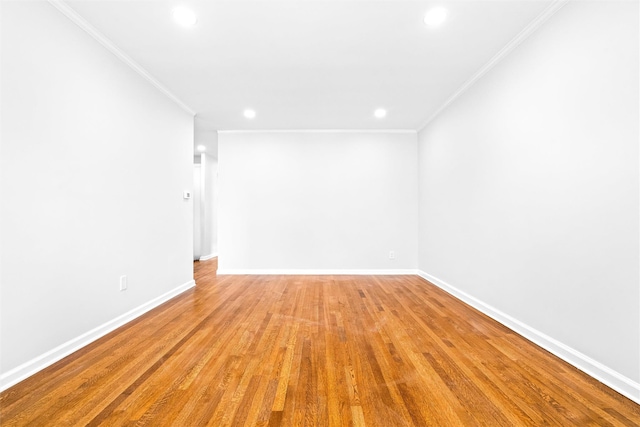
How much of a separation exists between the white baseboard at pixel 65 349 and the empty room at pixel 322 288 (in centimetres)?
1

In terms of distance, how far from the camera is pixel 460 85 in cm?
348

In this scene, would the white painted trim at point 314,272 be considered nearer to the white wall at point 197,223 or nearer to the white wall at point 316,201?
the white wall at point 316,201

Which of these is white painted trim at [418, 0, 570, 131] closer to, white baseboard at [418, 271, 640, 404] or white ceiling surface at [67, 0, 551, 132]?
white ceiling surface at [67, 0, 551, 132]

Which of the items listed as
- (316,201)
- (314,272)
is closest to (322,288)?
(314,272)

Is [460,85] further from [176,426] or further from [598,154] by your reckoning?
[176,426]

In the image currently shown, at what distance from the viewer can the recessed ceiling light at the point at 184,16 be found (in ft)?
7.22

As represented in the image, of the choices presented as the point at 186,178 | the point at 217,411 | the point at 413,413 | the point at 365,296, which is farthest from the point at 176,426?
the point at 186,178

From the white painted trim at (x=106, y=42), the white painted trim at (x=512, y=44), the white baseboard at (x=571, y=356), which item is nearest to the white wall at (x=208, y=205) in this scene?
the white painted trim at (x=106, y=42)

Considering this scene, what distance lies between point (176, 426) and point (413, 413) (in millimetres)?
1194

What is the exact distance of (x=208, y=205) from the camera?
7.38 meters

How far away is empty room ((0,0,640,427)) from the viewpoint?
1660mm

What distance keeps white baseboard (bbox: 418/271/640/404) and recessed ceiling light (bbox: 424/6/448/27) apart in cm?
266

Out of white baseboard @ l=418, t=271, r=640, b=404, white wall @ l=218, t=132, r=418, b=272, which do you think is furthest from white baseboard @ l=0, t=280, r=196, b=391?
white baseboard @ l=418, t=271, r=640, b=404

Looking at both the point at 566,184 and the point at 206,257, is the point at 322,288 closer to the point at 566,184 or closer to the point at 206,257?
the point at 566,184
